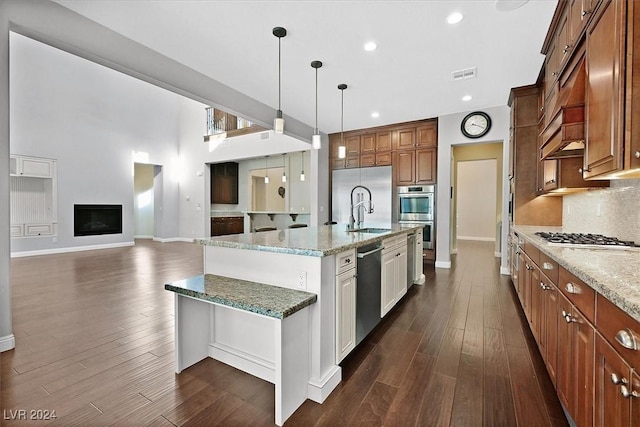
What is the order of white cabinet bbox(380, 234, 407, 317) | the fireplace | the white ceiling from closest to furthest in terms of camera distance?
the white ceiling → white cabinet bbox(380, 234, 407, 317) → the fireplace

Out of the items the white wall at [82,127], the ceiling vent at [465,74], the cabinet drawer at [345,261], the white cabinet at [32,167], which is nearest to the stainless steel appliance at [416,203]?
the ceiling vent at [465,74]

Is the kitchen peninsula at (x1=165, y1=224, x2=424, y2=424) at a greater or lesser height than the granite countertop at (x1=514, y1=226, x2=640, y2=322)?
lesser

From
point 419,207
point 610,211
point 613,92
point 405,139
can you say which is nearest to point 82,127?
point 405,139

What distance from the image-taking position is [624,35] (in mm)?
1333

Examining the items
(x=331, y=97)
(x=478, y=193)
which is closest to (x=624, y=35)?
(x=331, y=97)

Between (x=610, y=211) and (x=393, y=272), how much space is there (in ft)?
5.92

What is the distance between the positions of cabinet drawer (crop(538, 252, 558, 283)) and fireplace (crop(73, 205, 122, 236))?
9121 millimetres

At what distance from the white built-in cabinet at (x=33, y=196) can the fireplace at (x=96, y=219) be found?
457 millimetres

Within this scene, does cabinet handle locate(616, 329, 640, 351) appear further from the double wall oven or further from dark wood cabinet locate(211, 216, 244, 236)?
dark wood cabinet locate(211, 216, 244, 236)

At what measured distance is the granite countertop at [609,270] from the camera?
0.85 m

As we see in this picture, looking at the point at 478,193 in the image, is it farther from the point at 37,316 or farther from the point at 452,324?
the point at 37,316

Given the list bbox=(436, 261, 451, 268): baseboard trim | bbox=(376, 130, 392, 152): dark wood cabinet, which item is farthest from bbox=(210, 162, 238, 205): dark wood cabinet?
bbox=(436, 261, 451, 268): baseboard trim

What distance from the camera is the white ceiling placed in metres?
2.46

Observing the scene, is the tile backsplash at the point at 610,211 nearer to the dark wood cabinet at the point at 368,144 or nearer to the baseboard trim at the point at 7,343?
the dark wood cabinet at the point at 368,144
